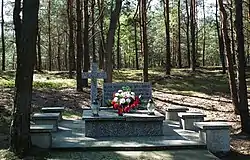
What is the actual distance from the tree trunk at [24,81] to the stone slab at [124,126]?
2.37 meters

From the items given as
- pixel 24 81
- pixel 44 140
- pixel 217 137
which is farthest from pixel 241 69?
pixel 24 81

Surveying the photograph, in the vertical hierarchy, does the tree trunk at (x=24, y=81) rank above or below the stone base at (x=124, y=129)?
above

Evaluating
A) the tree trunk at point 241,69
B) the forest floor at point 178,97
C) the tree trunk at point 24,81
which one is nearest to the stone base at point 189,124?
the forest floor at point 178,97

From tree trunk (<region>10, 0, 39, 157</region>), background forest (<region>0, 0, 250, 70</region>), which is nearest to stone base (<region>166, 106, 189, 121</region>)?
tree trunk (<region>10, 0, 39, 157</region>)

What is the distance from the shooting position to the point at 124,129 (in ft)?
33.6

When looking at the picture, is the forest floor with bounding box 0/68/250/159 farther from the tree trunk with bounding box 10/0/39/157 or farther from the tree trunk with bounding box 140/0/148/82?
the tree trunk with bounding box 140/0/148/82

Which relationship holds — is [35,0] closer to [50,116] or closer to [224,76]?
[50,116]

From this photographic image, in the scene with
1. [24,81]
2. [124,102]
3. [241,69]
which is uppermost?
[241,69]

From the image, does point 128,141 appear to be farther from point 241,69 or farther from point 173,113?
point 173,113

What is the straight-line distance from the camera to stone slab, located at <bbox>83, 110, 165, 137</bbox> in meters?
10.1

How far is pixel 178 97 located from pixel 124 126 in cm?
927

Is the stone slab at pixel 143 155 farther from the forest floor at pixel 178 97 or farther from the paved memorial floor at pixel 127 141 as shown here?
the forest floor at pixel 178 97

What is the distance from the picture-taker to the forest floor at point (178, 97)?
10796mm

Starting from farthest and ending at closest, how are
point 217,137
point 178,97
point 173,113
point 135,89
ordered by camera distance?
1. point 178,97
2. point 173,113
3. point 135,89
4. point 217,137
